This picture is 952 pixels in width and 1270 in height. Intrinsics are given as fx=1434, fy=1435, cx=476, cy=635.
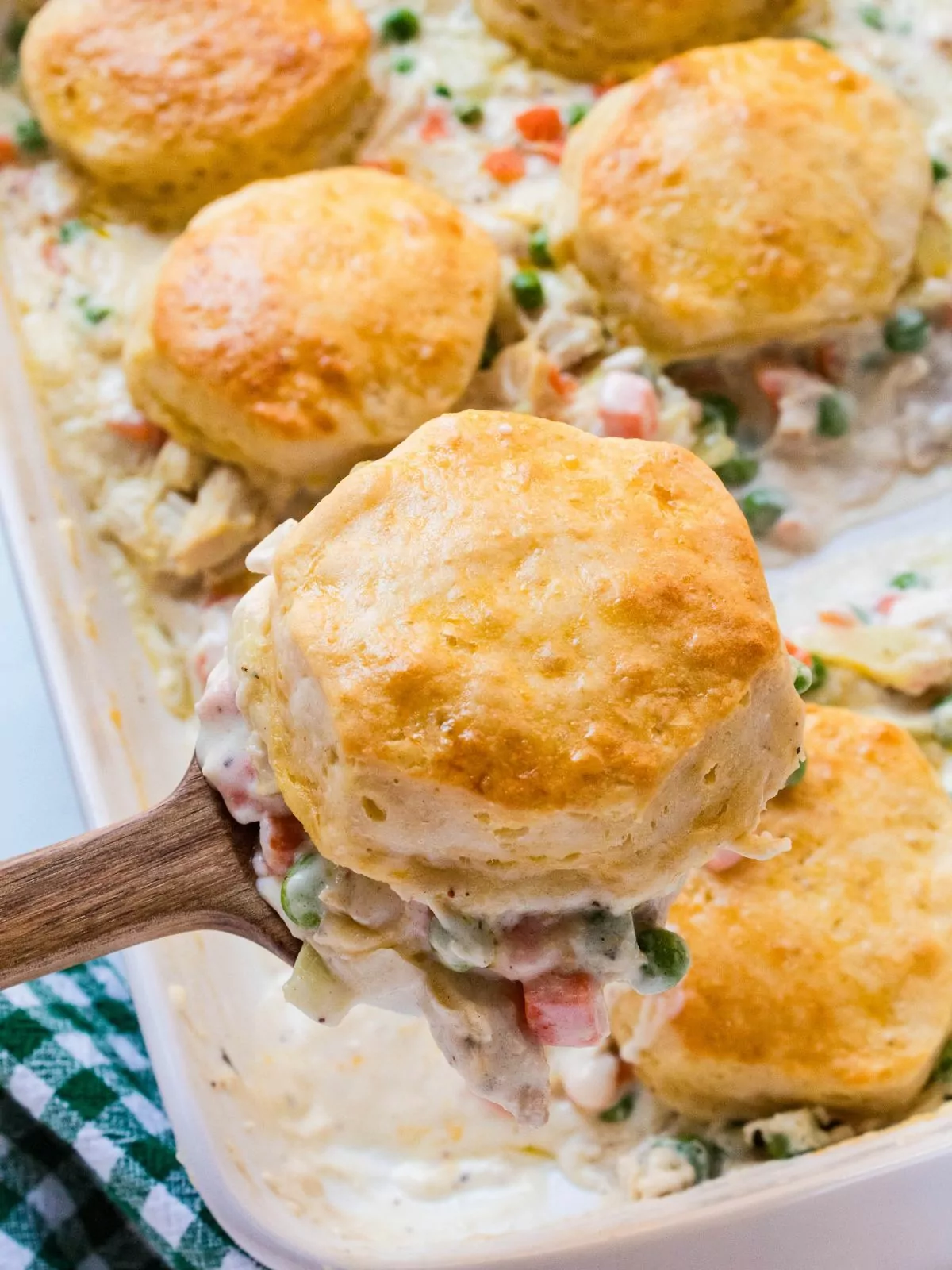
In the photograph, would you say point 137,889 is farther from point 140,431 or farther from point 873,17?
point 873,17

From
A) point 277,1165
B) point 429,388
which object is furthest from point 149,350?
point 277,1165

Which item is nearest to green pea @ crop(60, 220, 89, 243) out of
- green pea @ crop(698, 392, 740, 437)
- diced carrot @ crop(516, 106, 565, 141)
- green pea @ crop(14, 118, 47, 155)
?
green pea @ crop(14, 118, 47, 155)

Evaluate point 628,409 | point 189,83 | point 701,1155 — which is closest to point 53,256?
point 189,83

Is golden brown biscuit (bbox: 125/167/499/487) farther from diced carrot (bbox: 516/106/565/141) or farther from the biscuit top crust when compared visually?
the biscuit top crust

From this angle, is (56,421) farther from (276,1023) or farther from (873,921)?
(873,921)

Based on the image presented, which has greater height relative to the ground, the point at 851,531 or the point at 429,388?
the point at 429,388

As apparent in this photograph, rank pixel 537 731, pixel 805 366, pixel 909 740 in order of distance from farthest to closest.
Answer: pixel 805 366, pixel 909 740, pixel 537 731
